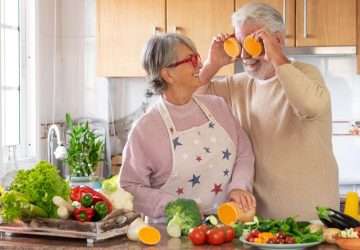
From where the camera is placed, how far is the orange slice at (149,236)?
2053 millimetres

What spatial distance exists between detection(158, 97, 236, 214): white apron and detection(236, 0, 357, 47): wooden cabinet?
1.84 meters

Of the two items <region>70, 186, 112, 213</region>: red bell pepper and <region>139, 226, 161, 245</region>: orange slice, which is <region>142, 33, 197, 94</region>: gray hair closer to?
<region>70, 186, 112, 213</region>: red bell pepper

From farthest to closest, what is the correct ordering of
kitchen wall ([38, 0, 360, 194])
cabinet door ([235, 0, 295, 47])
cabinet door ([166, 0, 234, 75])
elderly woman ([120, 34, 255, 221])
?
kitchen wall ([38, 0, 360, 194]) < cabinet door ([166, 0, 234, 75]) < cabinet door ([235, 0, 295, 47]) < elderly woman ([120, 34, 255, 221])

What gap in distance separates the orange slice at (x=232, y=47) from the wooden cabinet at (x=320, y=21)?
170cm

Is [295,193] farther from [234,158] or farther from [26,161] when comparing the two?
[26,161]

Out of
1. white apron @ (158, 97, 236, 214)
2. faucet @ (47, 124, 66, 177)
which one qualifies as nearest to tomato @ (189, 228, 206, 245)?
white apron @ (158, 97, 236, 214)

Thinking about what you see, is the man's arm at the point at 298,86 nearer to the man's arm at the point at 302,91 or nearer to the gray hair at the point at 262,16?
the man's arm at the point at 302,91

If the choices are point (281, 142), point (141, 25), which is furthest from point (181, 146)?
point (141, 25)

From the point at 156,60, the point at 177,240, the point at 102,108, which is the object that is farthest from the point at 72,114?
the point at 177,240

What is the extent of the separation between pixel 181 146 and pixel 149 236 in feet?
1.36

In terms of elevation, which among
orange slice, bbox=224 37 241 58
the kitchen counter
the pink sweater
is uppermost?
orange slice, bbox=224 37 241 58

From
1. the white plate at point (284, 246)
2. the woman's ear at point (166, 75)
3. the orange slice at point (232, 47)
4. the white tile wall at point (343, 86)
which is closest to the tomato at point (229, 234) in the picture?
the white plate at point (284, 246)

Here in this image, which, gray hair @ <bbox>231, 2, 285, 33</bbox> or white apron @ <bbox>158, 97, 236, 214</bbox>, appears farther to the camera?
gray hair @ <bbox>231, 2, 285, 33</bbox>

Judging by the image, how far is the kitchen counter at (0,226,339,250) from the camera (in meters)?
2.02
